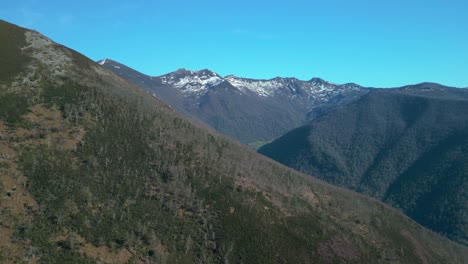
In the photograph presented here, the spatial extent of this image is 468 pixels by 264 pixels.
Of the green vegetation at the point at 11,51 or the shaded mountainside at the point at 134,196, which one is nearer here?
the shaded mountainside at the point at 134,196

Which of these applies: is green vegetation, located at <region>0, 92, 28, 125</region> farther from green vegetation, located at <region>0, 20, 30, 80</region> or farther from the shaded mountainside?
green vegetation, located at <region>0, 20, 30, 80</region>

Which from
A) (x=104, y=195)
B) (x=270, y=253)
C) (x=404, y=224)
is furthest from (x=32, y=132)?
(x=404, y=224)

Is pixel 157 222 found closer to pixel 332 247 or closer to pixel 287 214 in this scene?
pixel 287 214

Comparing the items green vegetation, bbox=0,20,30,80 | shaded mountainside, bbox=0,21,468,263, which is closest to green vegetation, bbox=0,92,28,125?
shaded mountainside, bbox=0,21,468,263

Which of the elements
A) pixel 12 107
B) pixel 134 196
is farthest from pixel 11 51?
pixel 134 196

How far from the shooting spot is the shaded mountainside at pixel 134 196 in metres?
70.5

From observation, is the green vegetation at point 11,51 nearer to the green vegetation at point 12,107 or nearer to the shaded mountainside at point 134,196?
the shaded mountainside at point 134,196

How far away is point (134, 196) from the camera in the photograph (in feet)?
→ 281

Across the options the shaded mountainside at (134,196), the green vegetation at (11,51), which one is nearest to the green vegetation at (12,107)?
the shaded mountainside at (134,196)

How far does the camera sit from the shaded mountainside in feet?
231

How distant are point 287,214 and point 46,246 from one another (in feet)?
194

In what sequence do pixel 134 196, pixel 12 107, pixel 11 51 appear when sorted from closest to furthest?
pixel 134 196, pixel 12 107, pixel 11 51

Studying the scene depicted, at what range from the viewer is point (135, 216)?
8062 centimetres

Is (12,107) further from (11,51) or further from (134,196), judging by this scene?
(11,51)
